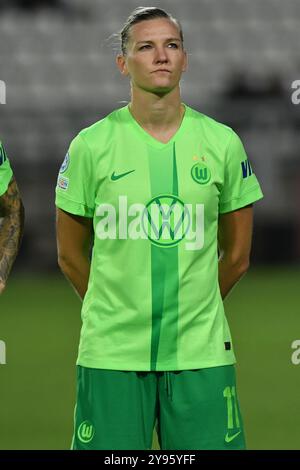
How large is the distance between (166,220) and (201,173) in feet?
0.62

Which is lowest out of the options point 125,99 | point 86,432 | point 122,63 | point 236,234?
point 86,432

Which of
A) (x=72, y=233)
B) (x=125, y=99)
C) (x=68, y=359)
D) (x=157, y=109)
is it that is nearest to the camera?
(x=157, y=109)

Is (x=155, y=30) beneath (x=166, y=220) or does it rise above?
above

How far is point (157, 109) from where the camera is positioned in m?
3.80

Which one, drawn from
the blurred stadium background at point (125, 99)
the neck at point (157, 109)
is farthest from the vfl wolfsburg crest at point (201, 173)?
the blurred stadium background at point (125, 99)

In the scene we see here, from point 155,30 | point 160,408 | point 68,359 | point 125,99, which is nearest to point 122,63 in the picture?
point 155,30

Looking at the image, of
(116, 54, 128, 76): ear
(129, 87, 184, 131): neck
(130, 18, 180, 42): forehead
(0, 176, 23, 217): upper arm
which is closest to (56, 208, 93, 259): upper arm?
(0, 176, 23, 217): upper arm

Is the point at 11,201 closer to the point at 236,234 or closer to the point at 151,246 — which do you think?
the point at 151,246

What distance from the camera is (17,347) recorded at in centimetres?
943

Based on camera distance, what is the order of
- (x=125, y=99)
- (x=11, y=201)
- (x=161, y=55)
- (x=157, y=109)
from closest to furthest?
(x=161, y=55)
(x=157, y=109)
(x=11, y=201)
(x=125, y=99)

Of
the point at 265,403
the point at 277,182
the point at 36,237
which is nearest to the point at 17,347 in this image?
the point at 265,403

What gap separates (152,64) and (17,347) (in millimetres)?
5950

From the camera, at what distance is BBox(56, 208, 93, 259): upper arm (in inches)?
153

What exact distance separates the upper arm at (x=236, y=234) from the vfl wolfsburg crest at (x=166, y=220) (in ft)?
0.75
